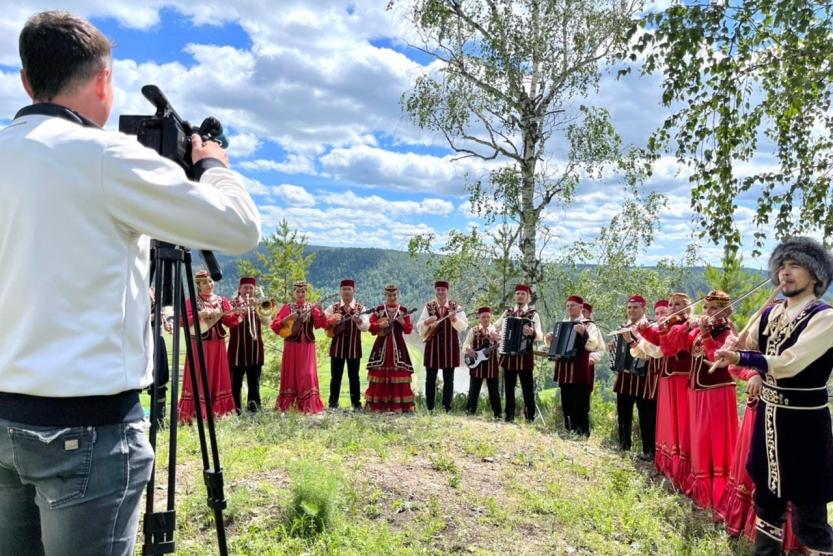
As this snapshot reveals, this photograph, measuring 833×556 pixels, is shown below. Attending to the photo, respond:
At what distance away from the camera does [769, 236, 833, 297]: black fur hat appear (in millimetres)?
4426

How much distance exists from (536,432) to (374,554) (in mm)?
4358

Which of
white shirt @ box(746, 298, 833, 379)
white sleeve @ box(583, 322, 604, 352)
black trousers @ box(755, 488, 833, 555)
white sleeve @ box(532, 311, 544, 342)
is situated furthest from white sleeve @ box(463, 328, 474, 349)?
white shirt @ box(746, 298, 833, 379)

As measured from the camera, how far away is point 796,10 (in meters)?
4.36

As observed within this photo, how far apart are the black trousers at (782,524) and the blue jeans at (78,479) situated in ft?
14.4

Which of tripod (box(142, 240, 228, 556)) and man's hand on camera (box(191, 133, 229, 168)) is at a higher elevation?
man's hand on camera (box(191, 133, 229, 168))

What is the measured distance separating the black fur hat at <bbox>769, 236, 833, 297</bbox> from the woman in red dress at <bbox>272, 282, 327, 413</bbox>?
6.60m

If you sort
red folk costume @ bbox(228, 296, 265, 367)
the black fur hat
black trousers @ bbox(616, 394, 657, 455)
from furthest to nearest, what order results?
red folk costume @ bbox(228, 296, 265, 367)
black trousers @ bbox(616, 394, 657, 455)
the black fur hat

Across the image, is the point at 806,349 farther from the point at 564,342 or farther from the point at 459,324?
the point at 459,324

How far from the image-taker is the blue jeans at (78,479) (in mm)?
1397

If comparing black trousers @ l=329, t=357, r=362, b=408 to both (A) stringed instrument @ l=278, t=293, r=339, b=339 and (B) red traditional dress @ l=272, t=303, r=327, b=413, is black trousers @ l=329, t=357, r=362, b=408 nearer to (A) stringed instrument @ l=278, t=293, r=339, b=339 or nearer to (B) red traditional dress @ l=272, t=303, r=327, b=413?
(B) red traditional dress @ l=272, t=303, r=327, b=413

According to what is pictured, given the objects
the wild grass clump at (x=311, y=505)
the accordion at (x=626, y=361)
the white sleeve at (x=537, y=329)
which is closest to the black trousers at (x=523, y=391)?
the white sleeve at (x=537, y=329)

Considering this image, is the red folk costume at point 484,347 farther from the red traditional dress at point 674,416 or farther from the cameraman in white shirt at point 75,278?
the cameraman in white shirt at point 75,278

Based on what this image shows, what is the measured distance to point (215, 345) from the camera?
27.8 ft

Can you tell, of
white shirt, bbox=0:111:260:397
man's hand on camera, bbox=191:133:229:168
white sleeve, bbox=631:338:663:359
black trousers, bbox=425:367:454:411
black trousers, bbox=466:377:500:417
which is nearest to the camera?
white shirt, bbox=0:111:260:397
